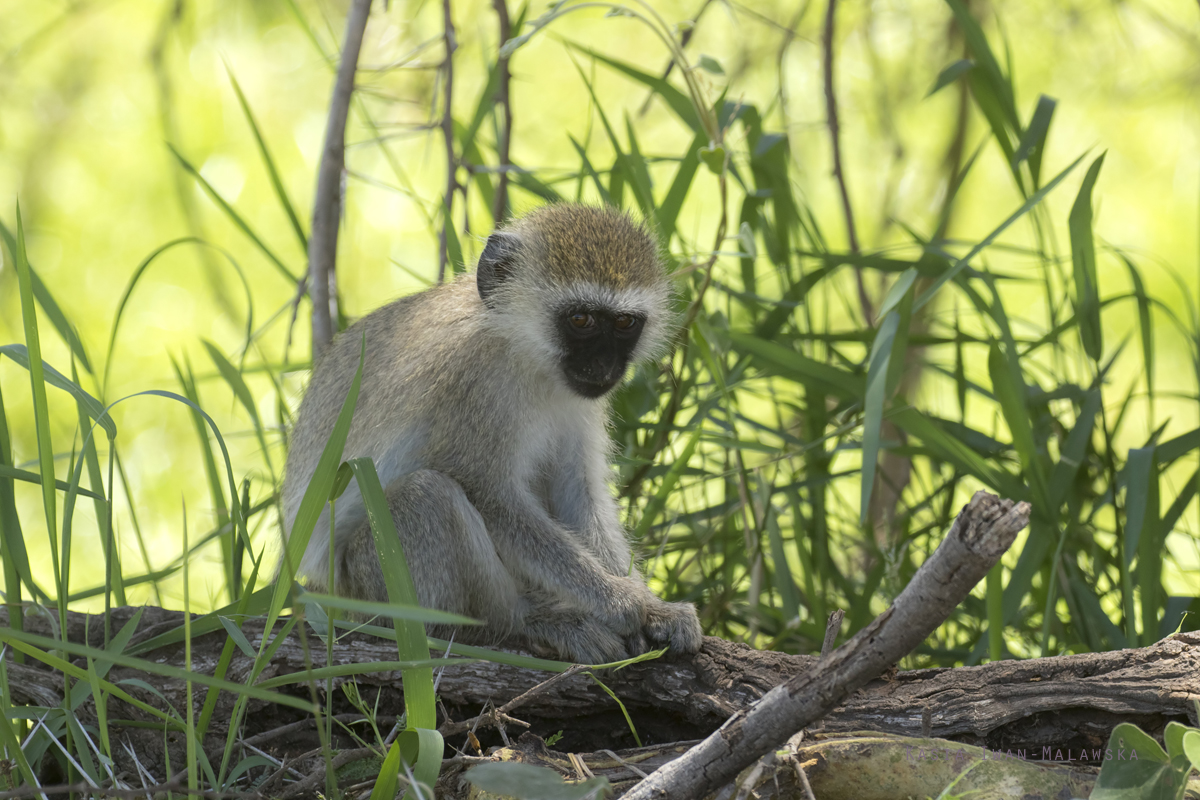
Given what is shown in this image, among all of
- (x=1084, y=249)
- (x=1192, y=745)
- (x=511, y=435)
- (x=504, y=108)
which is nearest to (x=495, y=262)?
(x=511, y=435)

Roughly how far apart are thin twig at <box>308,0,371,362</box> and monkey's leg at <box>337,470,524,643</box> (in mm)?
1053

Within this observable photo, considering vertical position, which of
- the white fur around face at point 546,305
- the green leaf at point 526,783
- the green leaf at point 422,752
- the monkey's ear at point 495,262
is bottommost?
the green leaf at point 526,783

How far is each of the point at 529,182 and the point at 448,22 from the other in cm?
62

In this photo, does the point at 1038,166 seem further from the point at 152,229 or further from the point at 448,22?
the point at 152,229

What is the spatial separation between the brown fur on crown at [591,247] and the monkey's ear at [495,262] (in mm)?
47

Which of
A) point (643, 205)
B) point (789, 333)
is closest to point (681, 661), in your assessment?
point (789, 333)

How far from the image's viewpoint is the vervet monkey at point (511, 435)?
8.16ft

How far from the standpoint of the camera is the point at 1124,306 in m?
6.64

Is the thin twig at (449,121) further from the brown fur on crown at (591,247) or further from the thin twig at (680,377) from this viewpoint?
the thin twig at (680,377)

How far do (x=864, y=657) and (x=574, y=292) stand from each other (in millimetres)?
1693

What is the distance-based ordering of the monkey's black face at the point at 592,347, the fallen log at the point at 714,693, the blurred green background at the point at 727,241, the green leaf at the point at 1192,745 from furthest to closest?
the blurred green background at the point at 727,241 < the monkey's black face at the point at 592,347 < the fallen log at the point at 714,693 < the green leaf at the point at 1192,745

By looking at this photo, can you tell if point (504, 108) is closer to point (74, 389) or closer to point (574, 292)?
point (574, 292)

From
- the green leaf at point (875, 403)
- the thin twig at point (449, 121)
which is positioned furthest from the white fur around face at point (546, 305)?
the green leaf at point (875, 403)

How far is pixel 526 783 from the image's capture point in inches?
52.1
